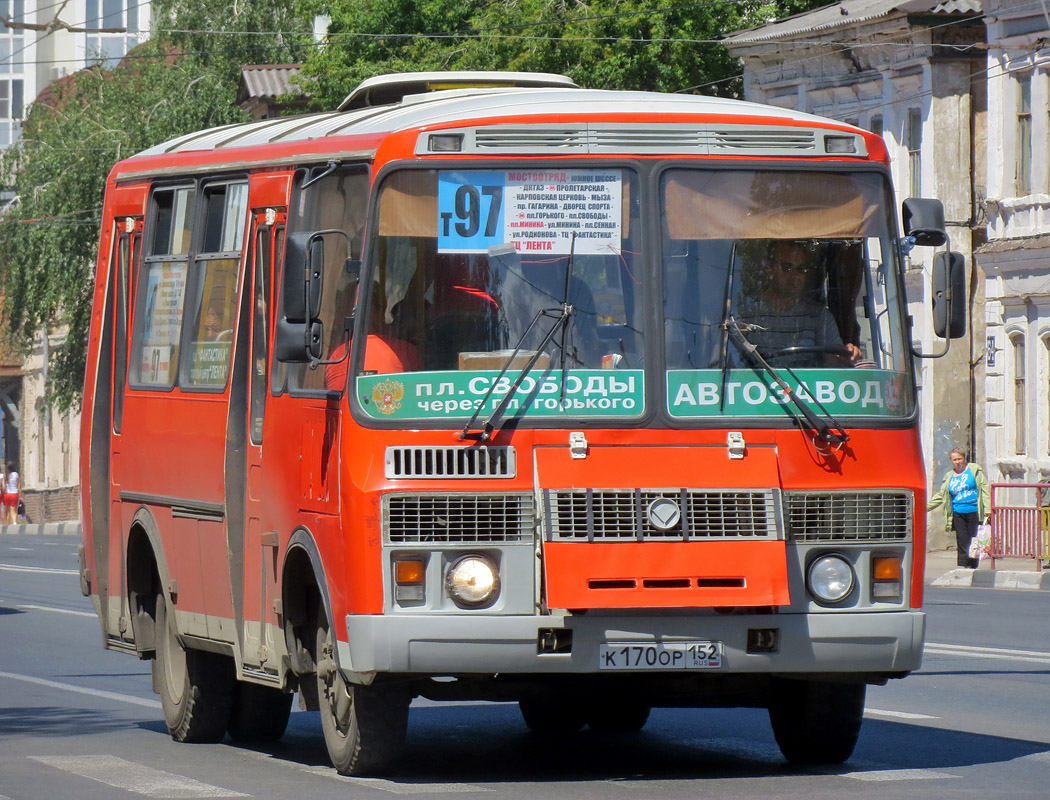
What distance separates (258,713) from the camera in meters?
12.0

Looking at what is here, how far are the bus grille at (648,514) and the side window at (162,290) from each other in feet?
11.0

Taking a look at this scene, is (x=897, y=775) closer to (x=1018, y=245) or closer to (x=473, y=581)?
(x=473, y=581)

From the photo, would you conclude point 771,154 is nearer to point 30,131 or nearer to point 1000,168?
point 1000,168

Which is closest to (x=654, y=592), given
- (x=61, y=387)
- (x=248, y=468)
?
(x=248, y=468)

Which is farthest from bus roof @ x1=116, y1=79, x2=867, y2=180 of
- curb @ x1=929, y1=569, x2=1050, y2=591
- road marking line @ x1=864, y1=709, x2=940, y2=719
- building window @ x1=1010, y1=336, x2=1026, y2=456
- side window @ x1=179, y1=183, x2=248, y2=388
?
building window @ x1=1010, y1=336, x2=1026, y2=456

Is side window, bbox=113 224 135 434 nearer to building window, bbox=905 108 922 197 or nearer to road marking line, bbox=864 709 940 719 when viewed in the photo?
road marking line, bbox=864 709 940 719

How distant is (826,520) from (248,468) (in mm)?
2857

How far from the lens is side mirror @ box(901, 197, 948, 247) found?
1003 centimetres

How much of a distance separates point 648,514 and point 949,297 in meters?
1.72

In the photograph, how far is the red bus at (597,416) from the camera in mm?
9234

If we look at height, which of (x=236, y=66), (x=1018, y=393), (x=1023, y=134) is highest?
(x=236, y=66)

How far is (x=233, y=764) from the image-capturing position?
10781mm

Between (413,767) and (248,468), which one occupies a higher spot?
(248,468)

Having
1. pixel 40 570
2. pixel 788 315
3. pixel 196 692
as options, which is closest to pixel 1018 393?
pixel 40 570
